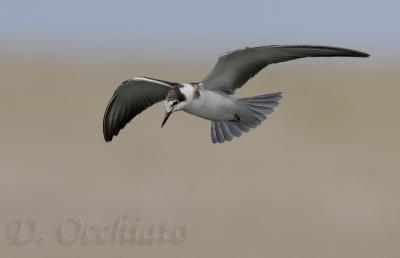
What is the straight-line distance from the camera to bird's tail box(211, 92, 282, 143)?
41.9ft

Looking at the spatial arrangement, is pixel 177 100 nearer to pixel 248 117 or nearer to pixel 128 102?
pixel 248 117

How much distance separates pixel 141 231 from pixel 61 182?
7.14 metres

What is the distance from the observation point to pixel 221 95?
40.5ft

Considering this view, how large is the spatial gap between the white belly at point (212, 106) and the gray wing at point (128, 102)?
2.59 feet

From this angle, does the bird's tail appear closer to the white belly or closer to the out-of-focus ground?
the white belly

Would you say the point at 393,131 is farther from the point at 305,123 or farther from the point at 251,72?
the point at 251,72

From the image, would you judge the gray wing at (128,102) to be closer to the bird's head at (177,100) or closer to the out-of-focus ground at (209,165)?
the bird's head at (177,100)

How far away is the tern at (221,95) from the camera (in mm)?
12047

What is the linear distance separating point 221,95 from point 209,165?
47.9 ft

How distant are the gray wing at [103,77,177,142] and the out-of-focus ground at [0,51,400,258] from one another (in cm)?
605

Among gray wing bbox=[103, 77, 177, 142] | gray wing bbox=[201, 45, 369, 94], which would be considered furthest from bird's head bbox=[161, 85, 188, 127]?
gray wing bbox=[103, 77, 177, 142]

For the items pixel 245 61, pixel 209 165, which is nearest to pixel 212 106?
pixel 245 61

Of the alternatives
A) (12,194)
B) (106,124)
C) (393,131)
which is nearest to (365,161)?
(393,131)

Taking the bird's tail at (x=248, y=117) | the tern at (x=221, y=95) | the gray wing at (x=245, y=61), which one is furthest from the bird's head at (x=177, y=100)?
the bird's tail at (x=248, y=117)
